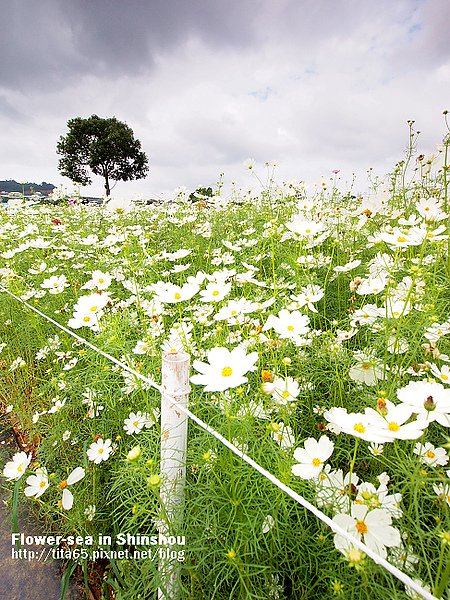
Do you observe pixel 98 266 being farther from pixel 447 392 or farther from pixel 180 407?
pixel 447 392

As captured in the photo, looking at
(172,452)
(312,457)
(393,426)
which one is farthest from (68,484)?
(393,426)

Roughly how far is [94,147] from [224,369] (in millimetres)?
22265

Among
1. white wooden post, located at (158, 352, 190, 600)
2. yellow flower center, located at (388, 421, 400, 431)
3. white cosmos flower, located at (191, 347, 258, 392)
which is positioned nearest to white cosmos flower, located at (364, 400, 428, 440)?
yellow flower center, located at (388, 421, 400, 431)

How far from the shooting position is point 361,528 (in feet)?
2.21

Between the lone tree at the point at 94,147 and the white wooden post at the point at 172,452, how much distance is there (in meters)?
20.7

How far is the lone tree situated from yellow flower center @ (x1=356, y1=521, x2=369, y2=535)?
21009 mm

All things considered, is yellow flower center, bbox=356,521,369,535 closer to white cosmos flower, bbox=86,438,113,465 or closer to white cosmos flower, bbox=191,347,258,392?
white cosmos flower, bbox=191,347,258,392

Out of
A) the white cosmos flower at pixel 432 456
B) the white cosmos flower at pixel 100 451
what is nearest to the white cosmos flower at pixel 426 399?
the white cosmos flower at pixel 432 456

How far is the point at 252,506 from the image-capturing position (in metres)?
0.89

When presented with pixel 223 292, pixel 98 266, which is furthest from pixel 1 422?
pixel 223 292

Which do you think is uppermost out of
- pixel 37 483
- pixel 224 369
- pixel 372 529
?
pixel 224 369

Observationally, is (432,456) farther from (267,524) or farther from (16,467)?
(16,467)

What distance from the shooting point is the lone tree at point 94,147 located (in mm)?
19922

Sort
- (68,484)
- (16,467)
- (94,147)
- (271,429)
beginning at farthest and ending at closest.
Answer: (94,147) → (16,467) → (68,484) → (271,429)
